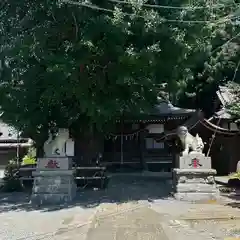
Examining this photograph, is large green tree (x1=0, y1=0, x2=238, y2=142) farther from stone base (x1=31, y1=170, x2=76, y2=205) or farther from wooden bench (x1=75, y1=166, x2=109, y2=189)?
wooden bench (x1=75, y1=166, x2=109, y2=189)

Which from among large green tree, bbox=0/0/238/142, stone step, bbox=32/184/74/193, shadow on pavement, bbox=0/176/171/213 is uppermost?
large green tree, bbox=0/0/238/142

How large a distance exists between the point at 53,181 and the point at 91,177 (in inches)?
129

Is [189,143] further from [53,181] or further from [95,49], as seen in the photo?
[53,181]

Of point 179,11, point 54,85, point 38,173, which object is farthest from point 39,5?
point 38,173

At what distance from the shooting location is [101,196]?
13.8 m

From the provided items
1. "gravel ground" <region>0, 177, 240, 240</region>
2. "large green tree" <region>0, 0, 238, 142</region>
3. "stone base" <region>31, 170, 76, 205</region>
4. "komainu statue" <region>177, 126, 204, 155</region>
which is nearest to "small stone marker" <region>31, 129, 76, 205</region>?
"stone base" <region>31, 170, 76, 205</region>

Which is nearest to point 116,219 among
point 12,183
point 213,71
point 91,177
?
point 91,177

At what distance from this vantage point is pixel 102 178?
16.0 m

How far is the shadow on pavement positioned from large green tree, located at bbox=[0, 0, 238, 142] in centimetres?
285

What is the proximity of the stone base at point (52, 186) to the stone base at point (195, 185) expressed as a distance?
3.76 m

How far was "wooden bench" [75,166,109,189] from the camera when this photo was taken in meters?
15.9

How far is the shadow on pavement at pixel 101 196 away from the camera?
1178cm

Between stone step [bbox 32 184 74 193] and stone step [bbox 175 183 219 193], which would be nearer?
stone step [bbox 175 183 219 193]

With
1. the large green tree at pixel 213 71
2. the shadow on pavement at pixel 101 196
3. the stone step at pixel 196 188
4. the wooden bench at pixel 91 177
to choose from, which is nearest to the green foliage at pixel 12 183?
the shadow on pavement at pixel 101 196
